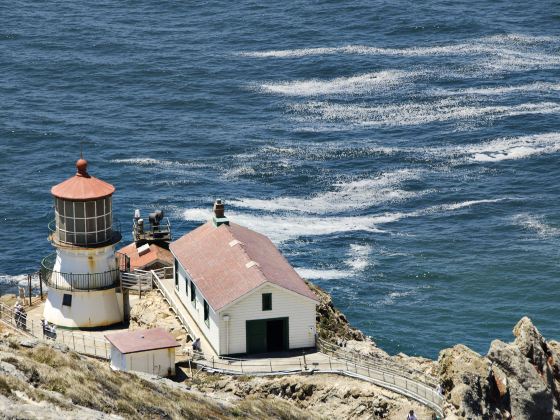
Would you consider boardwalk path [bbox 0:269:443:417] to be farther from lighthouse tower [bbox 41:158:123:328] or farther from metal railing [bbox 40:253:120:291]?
metal railing [bbox 40:253:120:291]

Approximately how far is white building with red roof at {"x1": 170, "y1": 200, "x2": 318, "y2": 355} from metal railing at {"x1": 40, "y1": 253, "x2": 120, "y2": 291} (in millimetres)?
3704

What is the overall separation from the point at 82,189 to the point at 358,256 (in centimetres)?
3783

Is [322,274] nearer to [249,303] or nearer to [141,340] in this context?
[249,303]

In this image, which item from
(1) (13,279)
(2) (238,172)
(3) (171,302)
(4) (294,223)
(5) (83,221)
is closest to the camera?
(5) (83,221)

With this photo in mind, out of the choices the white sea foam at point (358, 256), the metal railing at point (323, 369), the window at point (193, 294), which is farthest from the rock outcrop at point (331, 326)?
the white sea foam at point (358, 256)

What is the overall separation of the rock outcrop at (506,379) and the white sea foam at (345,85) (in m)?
77.1

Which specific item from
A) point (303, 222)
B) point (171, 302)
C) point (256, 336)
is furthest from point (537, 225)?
point (256, 336)

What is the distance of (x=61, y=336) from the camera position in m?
60.2

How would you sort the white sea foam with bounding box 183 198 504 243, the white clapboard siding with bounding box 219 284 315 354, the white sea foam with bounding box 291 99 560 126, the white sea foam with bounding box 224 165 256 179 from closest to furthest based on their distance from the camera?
the white clapboard siding with bounding box 219 284 315 354 → the white sea foam with bounding box 183 198 504 243 → the white sea foam with bounding box 224 165 256 179 → the white sea foam with bounding box 291 99 560 126

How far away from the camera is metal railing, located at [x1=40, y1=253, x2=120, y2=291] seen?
61.2 meters

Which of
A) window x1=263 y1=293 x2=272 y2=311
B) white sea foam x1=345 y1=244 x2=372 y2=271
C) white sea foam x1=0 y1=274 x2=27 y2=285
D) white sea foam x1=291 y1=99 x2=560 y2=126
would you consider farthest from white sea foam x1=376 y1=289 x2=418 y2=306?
white sea foam x1=291 y1=99 x2=560 y2=126

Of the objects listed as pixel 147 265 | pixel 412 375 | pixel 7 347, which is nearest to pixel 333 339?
pixel 412 375

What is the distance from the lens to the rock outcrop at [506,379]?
178 ft

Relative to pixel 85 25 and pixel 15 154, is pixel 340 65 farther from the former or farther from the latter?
pixel 15 154
